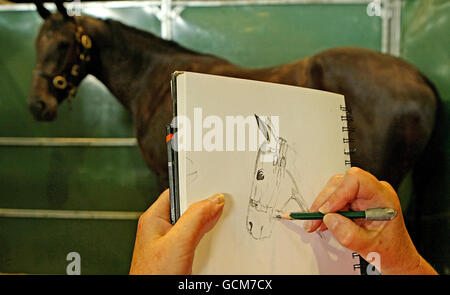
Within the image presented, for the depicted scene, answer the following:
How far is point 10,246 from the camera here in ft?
1.39

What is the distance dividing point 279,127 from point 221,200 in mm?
73

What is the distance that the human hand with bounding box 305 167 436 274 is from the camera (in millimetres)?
206

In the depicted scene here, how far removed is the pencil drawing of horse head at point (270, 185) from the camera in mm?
204

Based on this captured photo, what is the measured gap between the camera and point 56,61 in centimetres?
54

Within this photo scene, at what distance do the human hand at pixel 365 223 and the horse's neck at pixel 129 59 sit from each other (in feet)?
1.44

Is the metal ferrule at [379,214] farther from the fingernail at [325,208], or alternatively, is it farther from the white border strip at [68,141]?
the white border strip at [68,141]

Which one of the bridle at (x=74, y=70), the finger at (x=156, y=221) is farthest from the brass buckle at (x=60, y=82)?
the finger at (x=156, y=221)

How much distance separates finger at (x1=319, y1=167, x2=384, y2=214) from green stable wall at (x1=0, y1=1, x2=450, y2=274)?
25cm

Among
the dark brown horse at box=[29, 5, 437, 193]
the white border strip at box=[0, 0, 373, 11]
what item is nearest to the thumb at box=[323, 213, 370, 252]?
the dark brown horse at box=[29, 5, 437, 193]

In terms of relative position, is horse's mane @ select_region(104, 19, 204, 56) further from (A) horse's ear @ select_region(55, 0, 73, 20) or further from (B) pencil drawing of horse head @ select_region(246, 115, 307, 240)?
(B) pencil drawing of horse head @ select_region(246, 115, 307, 240)

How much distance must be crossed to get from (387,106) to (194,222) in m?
0.42

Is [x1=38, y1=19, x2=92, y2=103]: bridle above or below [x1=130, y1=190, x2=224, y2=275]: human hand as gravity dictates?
above

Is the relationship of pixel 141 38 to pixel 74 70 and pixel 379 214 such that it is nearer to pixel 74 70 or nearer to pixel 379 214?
pixel 74 70

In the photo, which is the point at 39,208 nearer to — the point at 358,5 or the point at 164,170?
the point at 164,170
